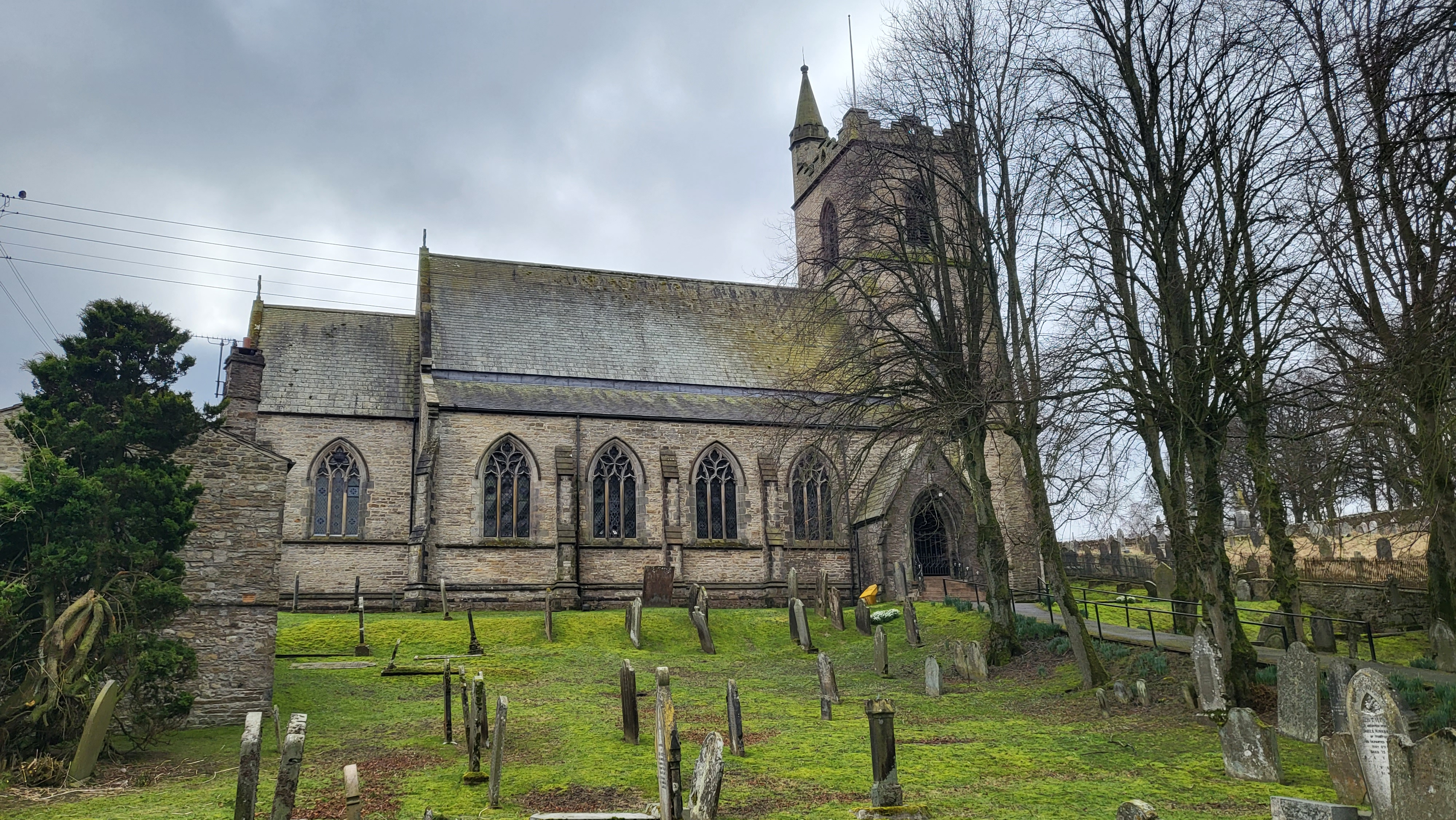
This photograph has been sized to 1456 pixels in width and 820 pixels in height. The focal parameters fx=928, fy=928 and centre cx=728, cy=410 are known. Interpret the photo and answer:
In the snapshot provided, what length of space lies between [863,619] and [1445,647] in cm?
1069

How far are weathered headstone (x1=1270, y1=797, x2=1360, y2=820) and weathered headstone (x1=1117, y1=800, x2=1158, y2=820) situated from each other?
1195mm

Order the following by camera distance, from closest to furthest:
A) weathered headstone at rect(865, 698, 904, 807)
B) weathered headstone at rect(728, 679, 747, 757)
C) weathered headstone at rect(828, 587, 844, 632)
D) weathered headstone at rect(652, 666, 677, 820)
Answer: weathered headstone at rect(652, 666, 677, 820) < weathered headstone at rect(865, 698, 904, 807) < weathered headstone at rect(728, 679, 747, 757) < weathered headstone at rect(828, 587, 844, 632)

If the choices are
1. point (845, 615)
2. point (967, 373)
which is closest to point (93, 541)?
point (967, 373)

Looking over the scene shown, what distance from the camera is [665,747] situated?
25.1 feet

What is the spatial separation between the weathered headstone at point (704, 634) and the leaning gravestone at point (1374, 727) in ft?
44.3

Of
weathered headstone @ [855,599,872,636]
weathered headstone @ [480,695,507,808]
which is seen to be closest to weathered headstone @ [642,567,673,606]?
weathered headstone @ [855,599,872,636]

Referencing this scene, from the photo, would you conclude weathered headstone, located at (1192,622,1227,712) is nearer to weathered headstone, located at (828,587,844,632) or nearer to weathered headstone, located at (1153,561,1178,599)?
weathered headstone, located at (828,587,844,632)

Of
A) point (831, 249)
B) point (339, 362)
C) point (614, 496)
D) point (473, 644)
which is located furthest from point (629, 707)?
point (339, 362)

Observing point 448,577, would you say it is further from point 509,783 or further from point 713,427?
point 509,783

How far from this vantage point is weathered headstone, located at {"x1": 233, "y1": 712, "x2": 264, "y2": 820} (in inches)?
277

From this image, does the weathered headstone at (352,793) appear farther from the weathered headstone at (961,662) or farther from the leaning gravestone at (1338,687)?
the weathered headstone at (961,662)

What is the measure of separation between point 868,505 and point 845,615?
5.04 metres

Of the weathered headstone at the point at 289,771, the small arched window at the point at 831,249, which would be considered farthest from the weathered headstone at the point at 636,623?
the weathered headstone at the point at 289,771

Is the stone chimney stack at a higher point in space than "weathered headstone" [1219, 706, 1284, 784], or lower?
higher
